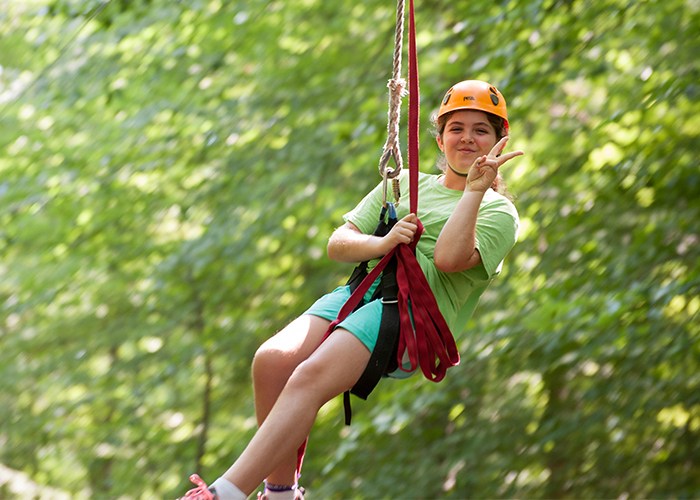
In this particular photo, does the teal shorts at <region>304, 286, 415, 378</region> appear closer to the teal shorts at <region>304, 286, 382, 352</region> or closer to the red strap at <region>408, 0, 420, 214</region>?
the teal shorts at <region>304, 286, 382, 352</region>

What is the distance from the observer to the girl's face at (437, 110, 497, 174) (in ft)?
6.05

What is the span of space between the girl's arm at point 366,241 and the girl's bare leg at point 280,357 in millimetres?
195

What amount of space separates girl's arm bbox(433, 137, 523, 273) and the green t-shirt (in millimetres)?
89

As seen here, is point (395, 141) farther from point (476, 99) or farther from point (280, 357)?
point (280, 357)

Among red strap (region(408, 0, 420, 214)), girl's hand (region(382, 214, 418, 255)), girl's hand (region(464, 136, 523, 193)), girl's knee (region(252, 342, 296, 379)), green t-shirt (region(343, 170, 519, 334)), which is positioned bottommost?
green t-shirt (region(343, 170, 519, 334))

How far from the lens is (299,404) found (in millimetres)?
1513

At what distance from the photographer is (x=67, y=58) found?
4.77 metres

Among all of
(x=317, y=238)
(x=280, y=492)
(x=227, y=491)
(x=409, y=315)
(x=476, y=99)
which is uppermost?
(x=476, y=99)

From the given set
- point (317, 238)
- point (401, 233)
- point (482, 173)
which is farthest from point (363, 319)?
point (317, 238)

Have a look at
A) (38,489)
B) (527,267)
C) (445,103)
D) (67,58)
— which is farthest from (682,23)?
(38,489)

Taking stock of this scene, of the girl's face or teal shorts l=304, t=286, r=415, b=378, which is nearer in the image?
teal shorts l=304, t=286, r=415, b=378

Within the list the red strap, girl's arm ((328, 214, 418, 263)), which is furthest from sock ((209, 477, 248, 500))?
the red strap

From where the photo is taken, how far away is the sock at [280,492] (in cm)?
181

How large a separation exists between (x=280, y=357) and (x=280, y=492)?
391mm
